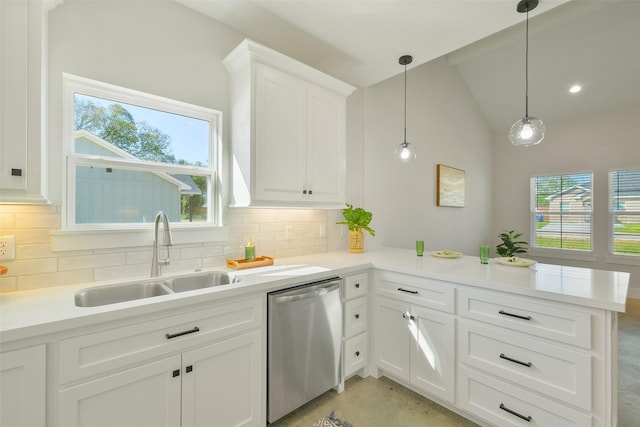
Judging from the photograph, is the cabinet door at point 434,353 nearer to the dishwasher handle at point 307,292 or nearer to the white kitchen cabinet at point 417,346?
the white kitchen cabinet at point 417,346

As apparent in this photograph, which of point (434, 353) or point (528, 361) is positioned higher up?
point (528, 361)

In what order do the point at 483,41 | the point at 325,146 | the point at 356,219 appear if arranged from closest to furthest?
the point at 325,146 < the point at 356,219 < the point at 483,41

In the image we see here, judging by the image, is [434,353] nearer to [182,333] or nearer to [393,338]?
[393,338]

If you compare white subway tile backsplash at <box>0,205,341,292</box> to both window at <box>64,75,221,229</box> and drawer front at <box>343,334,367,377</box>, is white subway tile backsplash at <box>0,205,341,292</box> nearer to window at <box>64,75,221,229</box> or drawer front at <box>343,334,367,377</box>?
window at <box>64,75,221,229</box>

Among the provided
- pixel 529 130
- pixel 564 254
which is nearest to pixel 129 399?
pixel 529 130

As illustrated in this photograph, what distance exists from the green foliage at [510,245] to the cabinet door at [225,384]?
16.1 ft

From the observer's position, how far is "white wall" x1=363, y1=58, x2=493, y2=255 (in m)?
3.30

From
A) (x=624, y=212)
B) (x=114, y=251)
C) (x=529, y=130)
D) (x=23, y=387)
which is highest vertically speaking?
(x=529, y=130)

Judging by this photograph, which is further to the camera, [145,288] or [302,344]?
[302,344]

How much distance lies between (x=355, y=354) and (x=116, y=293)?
1639 millimetres

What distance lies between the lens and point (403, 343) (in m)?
2.06

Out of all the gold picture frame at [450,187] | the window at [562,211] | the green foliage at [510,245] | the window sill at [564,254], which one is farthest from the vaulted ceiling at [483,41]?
the window sill at [564,254]

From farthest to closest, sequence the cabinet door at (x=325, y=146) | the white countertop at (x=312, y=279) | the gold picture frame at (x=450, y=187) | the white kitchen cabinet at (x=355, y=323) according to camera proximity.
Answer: the gold picture frame at (x=450, y=187) < the cabinet door at (x=325, y=146) < the white kitchen cabinet at (x=355, y=323) < the white countertop at (x=312, y=279)

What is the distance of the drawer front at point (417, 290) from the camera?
1.82m
